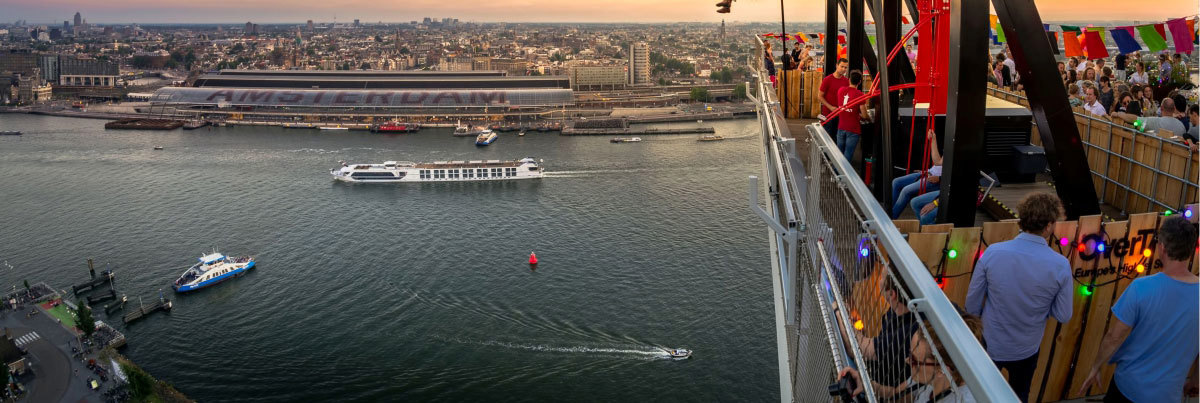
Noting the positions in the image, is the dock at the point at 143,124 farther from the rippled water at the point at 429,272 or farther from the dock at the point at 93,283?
the dock at the point at 93,283

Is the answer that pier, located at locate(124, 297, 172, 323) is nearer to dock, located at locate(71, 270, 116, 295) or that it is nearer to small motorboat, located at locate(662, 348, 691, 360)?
dock, located at locate(71, 270, 116, 295)

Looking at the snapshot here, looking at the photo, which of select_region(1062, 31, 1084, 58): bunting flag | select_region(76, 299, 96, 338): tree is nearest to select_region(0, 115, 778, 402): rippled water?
select_region(76, 299, 96, 338): tree

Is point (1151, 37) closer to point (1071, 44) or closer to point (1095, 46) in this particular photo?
point (1095, 46)

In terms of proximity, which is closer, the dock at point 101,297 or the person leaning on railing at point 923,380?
the person leaning on railing at point 923,380

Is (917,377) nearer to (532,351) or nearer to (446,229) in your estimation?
(532,351)

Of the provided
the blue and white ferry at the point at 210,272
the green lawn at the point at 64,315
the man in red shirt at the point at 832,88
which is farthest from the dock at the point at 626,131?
the man in red shirt at the point at 832,88

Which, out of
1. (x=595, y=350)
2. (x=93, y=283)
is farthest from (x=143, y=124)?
(x=595, y=350)
